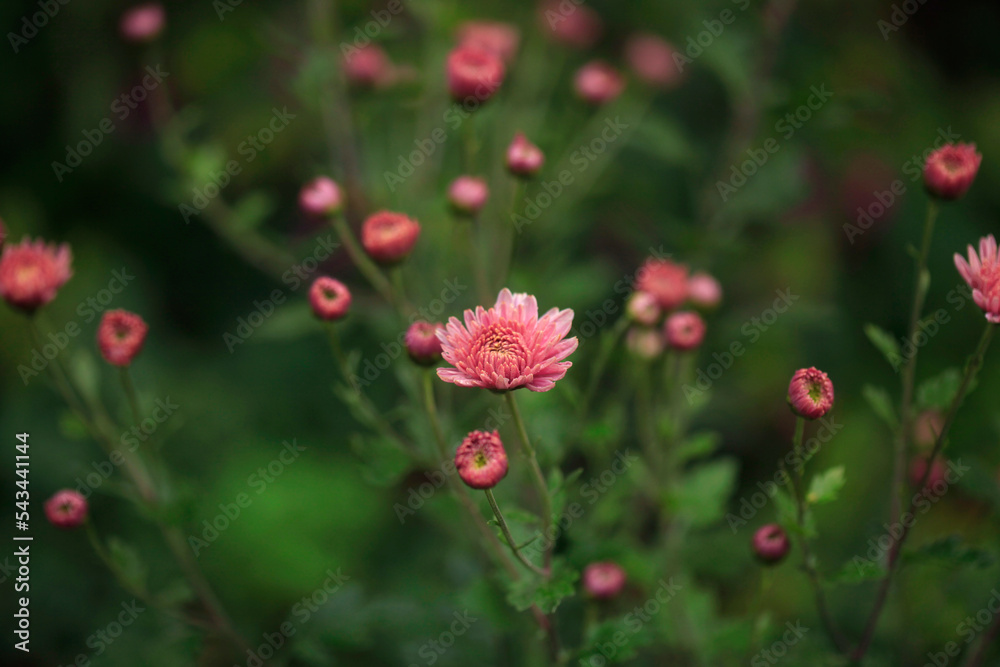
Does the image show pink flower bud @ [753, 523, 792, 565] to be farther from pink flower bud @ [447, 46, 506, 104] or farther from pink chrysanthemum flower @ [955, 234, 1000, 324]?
pink flower bud @ [447, 46, 506, 104]

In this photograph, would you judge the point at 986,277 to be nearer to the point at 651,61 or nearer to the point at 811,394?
the point at 811,394

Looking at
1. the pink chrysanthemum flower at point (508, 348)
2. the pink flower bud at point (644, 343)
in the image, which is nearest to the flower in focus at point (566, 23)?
the pink flower bud at point (644, 343)

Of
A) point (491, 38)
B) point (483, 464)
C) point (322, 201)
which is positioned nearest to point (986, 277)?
point (483, 464)

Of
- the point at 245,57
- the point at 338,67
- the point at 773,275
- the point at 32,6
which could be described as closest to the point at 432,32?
the point at 338,67

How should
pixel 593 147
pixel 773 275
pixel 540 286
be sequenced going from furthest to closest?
pixel 773 275, pixel 593 147, pixel 540 286

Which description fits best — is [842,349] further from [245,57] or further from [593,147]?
[245,57]

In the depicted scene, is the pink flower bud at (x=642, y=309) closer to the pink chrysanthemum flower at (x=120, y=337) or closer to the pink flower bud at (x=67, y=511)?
the pink chrysanthemum flower at (x=120, y=337)
